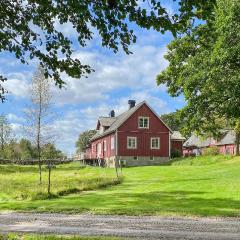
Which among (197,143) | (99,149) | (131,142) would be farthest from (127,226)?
(197,143)

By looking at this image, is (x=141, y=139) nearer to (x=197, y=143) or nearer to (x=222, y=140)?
(x=222, y=140)

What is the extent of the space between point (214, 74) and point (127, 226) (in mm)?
21962

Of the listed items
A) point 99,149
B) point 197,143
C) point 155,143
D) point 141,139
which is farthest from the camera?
point 197,143

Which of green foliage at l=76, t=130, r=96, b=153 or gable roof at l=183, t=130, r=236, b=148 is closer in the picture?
gable roof at l=183, t=130, r=236, b=148

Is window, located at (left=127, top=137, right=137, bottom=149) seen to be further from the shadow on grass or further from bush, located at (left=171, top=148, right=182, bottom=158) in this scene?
the shadow on grass

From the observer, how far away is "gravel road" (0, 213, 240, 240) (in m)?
13.0

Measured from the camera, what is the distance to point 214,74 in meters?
34.6

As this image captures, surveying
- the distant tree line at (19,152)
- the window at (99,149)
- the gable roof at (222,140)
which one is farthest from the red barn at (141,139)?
the distant tree line at (19,152)

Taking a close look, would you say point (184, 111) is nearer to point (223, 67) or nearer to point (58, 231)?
point (223, 67)

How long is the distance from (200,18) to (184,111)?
30.2 m

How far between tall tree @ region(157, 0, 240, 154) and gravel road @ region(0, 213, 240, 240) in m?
18.3

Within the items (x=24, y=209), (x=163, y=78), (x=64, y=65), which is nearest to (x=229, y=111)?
(x=163, y=78)

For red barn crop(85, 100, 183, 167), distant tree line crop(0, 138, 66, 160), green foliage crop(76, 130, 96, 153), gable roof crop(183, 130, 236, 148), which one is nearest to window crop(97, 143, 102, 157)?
distant tree line crop(0, 138, 66, 160)

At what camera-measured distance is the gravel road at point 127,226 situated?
13.0 m
